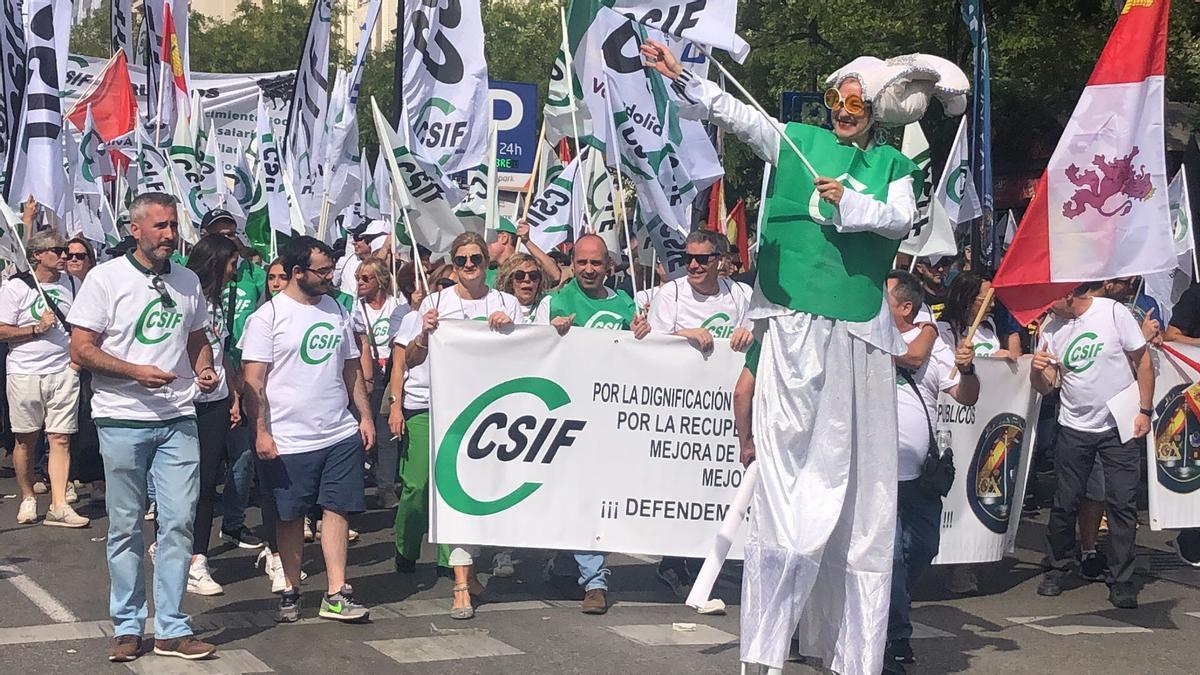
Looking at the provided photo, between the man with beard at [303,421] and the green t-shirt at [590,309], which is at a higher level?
the green t-shirt at [590,309]

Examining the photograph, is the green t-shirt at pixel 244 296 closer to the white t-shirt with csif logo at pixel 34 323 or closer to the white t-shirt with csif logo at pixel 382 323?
the white t-shirt with csif logo at pixel 382 323

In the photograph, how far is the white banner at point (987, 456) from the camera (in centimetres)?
870

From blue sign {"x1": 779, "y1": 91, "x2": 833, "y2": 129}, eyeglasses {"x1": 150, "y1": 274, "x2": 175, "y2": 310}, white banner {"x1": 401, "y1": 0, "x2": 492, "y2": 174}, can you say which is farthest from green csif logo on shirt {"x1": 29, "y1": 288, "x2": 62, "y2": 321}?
blue sign {"x1": 779, "y1": 91, "x2": 833, "y2": 129}

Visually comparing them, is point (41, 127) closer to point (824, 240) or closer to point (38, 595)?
point (38, 595)

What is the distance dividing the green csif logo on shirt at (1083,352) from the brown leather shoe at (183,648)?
484cm

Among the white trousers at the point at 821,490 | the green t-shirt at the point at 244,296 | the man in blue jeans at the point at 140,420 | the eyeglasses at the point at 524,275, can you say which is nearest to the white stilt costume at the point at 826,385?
the white trousers at the point at 821,490

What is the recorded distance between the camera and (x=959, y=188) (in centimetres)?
1336

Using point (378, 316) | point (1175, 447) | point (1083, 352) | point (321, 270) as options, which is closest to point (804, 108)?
point (378, 316)

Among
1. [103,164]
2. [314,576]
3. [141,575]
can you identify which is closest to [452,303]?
[314,576]

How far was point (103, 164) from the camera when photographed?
1574cm

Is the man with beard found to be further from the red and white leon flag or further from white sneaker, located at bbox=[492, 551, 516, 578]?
the red and white leon flag

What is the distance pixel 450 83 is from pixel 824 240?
6.49 metres

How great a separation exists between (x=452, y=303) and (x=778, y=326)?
3.03 metres

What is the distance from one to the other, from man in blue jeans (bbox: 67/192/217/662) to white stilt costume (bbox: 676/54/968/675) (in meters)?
2.44
